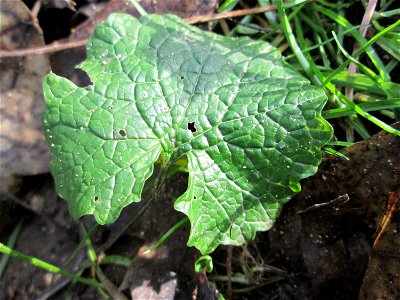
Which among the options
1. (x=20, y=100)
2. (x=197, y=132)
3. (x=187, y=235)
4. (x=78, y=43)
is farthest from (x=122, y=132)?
(x=20, y=100)

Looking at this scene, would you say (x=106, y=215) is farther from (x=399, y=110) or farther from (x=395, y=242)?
(x=399, y=110)

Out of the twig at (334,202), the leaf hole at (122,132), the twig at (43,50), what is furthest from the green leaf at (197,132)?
the twig at (43,50)

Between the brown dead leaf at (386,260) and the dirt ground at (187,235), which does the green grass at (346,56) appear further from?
the brown dead leaf at (386,260)

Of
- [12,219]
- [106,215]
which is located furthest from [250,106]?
[12,219]

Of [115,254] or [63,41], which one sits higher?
[63,41]

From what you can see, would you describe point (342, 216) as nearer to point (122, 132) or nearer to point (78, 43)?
point (122, 132)

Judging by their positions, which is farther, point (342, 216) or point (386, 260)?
point (342, 216)
